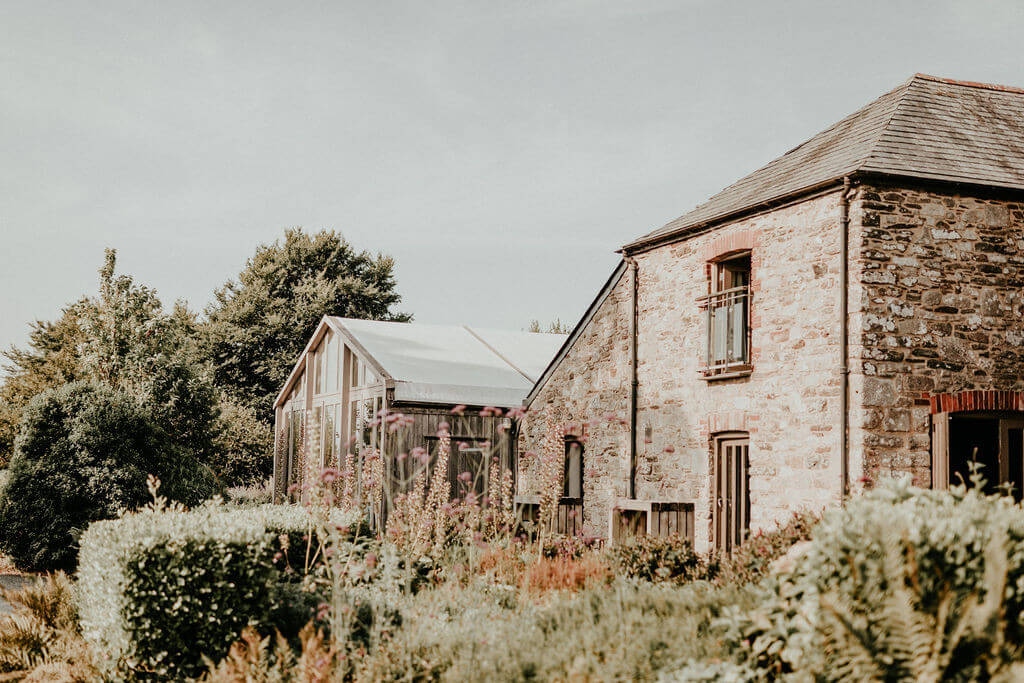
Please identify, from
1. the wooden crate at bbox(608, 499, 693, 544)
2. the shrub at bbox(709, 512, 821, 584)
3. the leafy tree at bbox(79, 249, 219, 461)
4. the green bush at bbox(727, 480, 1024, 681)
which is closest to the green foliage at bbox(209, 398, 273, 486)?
the leafy tree at bbox(79, 249, 219, 461)

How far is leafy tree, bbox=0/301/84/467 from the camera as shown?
24297 millimetres

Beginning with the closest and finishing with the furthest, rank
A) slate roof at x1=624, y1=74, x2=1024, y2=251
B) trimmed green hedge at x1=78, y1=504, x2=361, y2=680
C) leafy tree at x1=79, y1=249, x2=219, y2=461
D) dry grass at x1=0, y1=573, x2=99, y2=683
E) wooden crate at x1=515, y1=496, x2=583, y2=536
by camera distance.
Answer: trimmed green hedge at x1=78, y1=504, x2=361, y2=680
dry grass at x1=0, y1=573, x2=99, y2=683
slate roof at x1=624, y1=74, x2=1024, y2=251
wooden crate at x1=515, y1=496, x2=583, y2=536
leafy tree at x1=79, y1=249, x2=219, y2=461

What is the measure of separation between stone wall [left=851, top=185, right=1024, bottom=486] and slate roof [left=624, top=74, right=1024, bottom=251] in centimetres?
39

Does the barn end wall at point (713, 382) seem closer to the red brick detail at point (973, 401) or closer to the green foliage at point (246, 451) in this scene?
the red brick detail at point (973, 401)

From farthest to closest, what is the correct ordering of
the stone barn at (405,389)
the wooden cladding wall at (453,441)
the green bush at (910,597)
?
the stone barn at (405,389) → the wooden cladding wall at (453,441) → the green bush at (910,597)

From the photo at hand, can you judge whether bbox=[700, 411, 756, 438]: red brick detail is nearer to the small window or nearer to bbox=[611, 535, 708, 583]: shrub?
bbox=[611, 535, 708, 583]: shrub

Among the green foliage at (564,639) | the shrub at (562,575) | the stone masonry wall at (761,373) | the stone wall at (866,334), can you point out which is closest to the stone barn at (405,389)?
the stone masonry wall at (761,373)

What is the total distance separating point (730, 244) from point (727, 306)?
0.83m

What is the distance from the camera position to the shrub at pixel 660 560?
29.5ft

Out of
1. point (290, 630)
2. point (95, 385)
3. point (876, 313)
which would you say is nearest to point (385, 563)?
point (290, 630)

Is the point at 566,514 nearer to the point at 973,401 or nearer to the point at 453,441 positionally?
the point at 453,441

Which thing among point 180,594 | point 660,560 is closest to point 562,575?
point 660,560

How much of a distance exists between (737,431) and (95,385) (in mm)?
11736

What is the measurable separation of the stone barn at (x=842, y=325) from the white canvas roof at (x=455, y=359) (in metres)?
5.02
